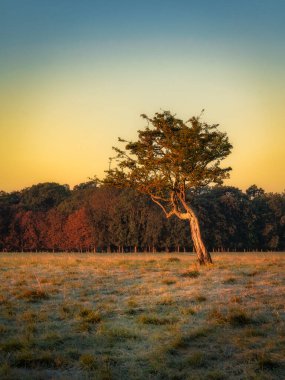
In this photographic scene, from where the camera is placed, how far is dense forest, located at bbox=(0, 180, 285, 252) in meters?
76.4

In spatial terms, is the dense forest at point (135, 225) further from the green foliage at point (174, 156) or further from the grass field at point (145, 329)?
the grass field at point (145, 329)

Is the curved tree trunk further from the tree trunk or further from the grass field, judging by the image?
the grass field

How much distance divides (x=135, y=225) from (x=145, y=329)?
62960 mm

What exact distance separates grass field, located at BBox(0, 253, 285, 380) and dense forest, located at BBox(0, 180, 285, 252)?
177 feet

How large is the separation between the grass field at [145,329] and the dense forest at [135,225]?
2119 inches

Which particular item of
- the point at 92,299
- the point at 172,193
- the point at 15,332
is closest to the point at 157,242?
the point at 172,193

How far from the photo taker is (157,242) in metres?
75.9

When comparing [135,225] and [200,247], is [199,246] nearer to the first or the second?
[200,247]

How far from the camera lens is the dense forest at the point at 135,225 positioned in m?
76.4

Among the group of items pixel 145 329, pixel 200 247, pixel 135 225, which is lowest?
pixel 145 329

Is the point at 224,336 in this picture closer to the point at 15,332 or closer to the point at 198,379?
the point at 198,379

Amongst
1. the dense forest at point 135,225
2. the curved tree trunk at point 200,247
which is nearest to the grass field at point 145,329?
the curved tree trunk at point 200,247

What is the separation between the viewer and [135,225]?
75.9 m

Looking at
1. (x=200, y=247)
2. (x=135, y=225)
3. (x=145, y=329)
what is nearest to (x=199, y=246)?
(x=200, y=247)
